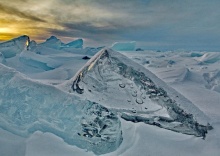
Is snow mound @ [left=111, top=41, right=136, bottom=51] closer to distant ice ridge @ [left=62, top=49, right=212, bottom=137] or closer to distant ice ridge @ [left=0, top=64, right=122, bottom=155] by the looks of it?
distant ice ridge @ [left=62, top=49, right=212, bottom=137]

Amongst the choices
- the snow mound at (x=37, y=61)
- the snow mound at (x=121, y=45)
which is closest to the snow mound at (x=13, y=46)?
the snow mound at (x=37, y=61)

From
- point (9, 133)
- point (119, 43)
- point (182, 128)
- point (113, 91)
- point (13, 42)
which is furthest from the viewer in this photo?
point (119, 43)

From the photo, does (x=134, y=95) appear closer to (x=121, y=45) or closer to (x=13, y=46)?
(x=13, y=46)

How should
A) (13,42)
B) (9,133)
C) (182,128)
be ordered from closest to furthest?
(9,133) → (182,128) → (13,42)

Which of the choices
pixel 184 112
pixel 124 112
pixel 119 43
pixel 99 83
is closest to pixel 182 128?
pixel 184 112

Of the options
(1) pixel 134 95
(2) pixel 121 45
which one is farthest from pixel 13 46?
(1) pixel 134 95

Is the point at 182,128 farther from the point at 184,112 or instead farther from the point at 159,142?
the point at 159,142

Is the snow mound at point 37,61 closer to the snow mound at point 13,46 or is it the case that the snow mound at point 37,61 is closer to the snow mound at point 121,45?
the snow mound at point 13,46
